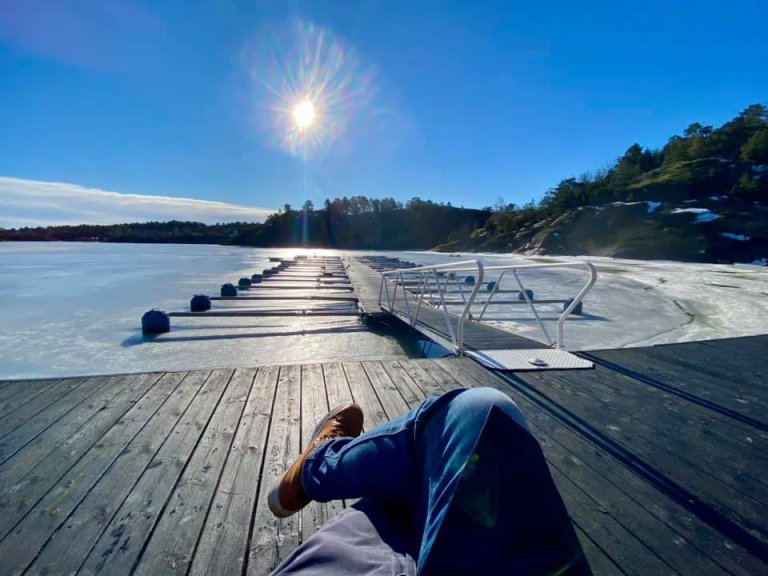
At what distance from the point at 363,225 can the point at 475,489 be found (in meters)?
66.4

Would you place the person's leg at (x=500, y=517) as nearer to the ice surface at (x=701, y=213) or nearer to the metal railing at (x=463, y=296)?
the metal railing at (x=463, y=296)

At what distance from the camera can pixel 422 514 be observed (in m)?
0.94

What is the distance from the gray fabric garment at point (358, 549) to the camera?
85 cm

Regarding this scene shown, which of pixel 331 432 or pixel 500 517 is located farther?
pixel 331 432

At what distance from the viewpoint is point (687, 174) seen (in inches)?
1304

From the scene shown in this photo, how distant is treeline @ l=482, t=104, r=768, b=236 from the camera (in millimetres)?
31516

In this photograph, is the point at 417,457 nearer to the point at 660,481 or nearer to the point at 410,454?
the point at 410,454

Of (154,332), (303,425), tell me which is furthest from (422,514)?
(154,332)

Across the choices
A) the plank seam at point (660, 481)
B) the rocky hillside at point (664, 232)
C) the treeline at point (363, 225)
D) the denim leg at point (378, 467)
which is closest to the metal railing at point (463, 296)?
the plank seam at point (660, 481)

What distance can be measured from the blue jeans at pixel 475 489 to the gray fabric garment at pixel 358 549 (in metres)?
0.05

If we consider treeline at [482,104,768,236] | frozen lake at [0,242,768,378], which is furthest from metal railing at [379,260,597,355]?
treeline at [482,104,768,236]

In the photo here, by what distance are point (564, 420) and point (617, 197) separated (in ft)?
140

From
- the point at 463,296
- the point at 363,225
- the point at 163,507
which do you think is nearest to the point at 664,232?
the point at 463,296

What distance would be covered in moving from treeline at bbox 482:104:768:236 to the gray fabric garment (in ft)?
131
